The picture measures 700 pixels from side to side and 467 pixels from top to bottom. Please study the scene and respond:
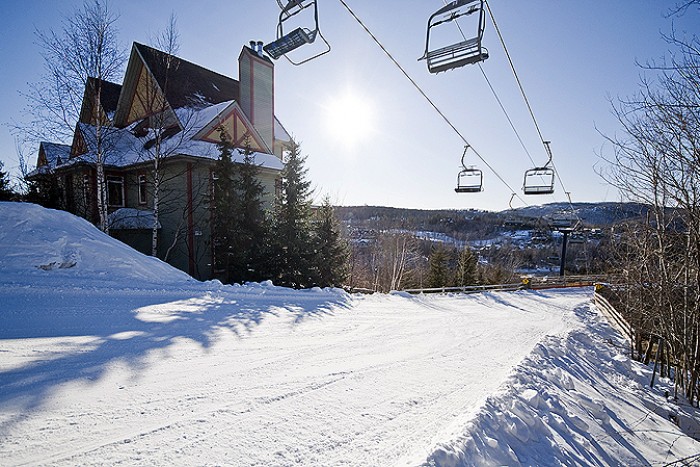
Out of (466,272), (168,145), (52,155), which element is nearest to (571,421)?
(168,145)

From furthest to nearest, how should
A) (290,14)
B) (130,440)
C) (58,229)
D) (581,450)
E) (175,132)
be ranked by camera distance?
(175,132) → (58,229) → (290,14) → (581,450) → (130,440)

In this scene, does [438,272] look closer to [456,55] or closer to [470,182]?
[470,182]

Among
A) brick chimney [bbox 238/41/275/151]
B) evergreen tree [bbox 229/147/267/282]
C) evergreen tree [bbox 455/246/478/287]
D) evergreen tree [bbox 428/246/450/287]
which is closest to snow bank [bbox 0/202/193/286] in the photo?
evergreen tree [bbox 229/147/267/282]

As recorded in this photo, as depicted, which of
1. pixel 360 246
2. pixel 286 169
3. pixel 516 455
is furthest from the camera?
pixel 360 246

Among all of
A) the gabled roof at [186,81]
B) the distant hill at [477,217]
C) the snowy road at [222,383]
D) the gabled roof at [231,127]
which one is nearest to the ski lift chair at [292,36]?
the snowy road at [222,383]

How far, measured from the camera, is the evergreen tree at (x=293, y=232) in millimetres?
12984

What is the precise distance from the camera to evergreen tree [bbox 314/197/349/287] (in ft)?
46.1

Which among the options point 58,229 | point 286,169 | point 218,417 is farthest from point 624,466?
point 286,169

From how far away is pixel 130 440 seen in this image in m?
2.47

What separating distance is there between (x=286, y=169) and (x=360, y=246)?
17433 mm

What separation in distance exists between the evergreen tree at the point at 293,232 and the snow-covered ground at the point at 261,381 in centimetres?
465

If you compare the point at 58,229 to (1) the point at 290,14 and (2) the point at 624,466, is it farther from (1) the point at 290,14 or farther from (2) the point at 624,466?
(2) the point at 624,466

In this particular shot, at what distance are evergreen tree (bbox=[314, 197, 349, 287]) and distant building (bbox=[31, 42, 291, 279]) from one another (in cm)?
391

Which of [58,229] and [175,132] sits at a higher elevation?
[175,132]
